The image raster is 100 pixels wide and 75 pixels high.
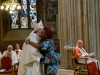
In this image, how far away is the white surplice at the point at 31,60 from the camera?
145 inches

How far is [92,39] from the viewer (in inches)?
356

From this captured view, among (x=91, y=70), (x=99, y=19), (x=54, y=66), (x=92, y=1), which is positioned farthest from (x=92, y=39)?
(x=54, y=66)

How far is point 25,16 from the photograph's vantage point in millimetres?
15547

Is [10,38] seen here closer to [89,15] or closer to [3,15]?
[3,15]

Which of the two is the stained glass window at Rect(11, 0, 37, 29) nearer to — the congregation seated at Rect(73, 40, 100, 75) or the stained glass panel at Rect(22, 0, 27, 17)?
the stained glass panel at Rect(22, 0, 27, 17)

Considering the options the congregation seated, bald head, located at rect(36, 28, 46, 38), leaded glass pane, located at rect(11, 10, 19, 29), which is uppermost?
leaded glass pane, located at rect(11, 10, 19, 29)

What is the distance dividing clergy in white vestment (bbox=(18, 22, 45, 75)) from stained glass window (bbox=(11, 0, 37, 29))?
1166cm

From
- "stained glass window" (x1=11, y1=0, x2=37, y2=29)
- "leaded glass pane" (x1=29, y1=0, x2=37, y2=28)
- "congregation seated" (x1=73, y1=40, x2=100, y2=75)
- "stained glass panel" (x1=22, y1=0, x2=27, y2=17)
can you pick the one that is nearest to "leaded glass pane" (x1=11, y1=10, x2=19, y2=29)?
"stained glass window" (x1=11, y1=0, x2=37, y2=29)

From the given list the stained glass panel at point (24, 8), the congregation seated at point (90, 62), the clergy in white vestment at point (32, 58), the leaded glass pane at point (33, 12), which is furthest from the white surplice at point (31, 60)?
the stained glass panel at point (24, 8)

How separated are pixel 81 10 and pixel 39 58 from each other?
20.2 ft

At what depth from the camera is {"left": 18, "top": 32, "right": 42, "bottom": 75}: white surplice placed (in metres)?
3.69

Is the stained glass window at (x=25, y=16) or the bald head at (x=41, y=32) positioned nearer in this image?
the bald head at (x=41, y=32)

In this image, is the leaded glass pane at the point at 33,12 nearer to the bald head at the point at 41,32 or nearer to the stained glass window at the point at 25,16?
the stained glass window at the point at 25,16

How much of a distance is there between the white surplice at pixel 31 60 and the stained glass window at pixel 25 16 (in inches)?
460
